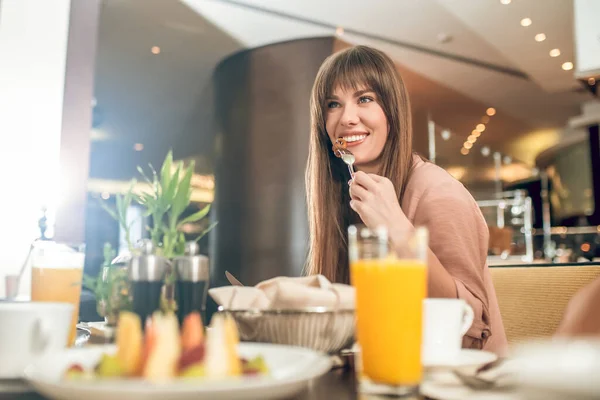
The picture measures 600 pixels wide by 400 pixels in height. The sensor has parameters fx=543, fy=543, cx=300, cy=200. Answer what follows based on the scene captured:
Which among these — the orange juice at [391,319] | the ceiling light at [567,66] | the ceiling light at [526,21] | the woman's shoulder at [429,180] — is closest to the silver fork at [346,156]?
the woman's shoulder at [429,180]

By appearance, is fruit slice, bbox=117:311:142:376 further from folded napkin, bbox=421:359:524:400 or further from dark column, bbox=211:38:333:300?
dark column, bbox=211:38:333:300

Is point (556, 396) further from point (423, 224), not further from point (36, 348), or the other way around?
point (423, 224)

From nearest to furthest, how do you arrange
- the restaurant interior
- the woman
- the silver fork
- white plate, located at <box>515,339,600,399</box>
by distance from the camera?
white plate, located at <box>515,339,600,399</box> → the woman → the silver fork → the restaurant interior

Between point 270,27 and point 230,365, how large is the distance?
4993 millimetres

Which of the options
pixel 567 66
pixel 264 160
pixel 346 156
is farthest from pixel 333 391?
pixel 567 66

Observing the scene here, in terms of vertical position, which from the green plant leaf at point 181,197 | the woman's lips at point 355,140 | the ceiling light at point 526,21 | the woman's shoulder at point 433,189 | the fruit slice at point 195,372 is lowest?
the fruit slice at point 195,372

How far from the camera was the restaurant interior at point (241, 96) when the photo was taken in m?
2.50

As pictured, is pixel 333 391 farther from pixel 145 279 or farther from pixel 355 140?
pixel 355 140

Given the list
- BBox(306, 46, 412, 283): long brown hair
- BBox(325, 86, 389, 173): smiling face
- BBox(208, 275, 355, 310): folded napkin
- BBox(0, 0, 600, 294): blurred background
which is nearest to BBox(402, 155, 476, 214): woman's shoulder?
BBox(306, 46, 412, 283): long brown hair

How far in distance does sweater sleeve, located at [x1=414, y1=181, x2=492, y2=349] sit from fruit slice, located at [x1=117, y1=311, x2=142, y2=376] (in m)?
0.70

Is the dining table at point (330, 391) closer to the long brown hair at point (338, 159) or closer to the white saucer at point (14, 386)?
the white saucer at point (14, 386)

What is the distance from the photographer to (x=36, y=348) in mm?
571

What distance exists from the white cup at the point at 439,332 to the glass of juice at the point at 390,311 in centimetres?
9

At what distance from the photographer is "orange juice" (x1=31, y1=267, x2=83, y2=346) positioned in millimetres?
758
